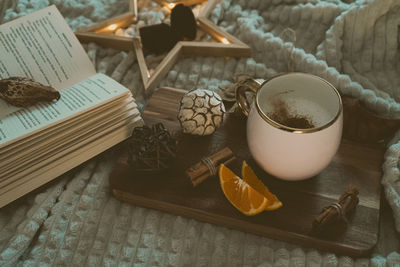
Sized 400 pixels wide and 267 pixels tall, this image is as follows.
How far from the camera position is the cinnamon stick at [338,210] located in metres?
0.53

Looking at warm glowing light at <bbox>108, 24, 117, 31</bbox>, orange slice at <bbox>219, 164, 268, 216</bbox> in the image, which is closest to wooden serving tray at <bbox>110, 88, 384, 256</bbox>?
orange slice at <bbox>219, 164, 268, 216</bbox>

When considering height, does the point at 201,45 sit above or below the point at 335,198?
above

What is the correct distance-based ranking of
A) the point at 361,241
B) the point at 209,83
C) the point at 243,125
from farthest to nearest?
the point at 209,83 → the point at 243,125 → the point at 361,241

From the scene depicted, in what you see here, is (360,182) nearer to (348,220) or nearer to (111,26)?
(348,220)

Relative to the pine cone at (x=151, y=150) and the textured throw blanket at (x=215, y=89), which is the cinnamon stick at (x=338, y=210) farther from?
the pine cone at (x=151, y=150)

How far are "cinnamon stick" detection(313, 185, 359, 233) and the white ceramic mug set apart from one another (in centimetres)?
5

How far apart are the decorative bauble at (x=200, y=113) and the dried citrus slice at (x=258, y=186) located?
9 cm

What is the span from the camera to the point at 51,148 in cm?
64

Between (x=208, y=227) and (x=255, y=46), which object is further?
(x=255, y=46)

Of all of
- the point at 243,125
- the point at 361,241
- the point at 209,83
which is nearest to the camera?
the point at 361,241

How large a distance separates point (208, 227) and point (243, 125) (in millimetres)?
192

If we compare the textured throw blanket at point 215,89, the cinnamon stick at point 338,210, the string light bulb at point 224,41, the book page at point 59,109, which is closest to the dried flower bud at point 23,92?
the book page at point 59,109

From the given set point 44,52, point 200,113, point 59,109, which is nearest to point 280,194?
point 200,113

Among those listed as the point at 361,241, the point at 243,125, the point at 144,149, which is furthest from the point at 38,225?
the point at 361,241
